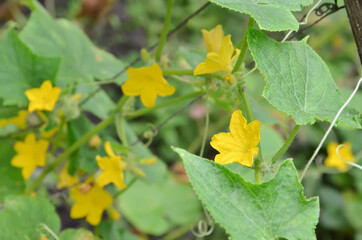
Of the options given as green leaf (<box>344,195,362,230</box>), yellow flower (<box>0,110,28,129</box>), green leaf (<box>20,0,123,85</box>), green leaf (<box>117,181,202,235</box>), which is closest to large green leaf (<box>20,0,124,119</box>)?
green leaf (<box>20,0,123,85</box>)

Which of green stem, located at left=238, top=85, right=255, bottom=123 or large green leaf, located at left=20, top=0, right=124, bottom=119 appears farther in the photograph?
large green leaf, located at left=20, top=0, right=124, bottom=119

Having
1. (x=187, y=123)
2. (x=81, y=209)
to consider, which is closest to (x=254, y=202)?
(x=81, y=209)

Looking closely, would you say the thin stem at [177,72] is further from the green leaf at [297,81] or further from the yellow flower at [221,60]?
the green leaf at [297,81]

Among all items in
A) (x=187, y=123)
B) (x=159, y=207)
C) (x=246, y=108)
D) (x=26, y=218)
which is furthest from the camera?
(x=187, y=123)

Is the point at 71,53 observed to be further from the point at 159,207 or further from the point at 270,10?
the point at 159,207

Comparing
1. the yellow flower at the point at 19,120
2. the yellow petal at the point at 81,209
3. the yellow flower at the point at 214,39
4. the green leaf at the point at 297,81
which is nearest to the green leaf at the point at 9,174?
the yellow flower at the point at 19,120

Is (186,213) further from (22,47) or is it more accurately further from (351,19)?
(351,19)

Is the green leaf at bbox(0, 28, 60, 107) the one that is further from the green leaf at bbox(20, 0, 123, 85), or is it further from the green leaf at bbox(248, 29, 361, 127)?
the green leaf at bbox(248, 29, 361, 127)
